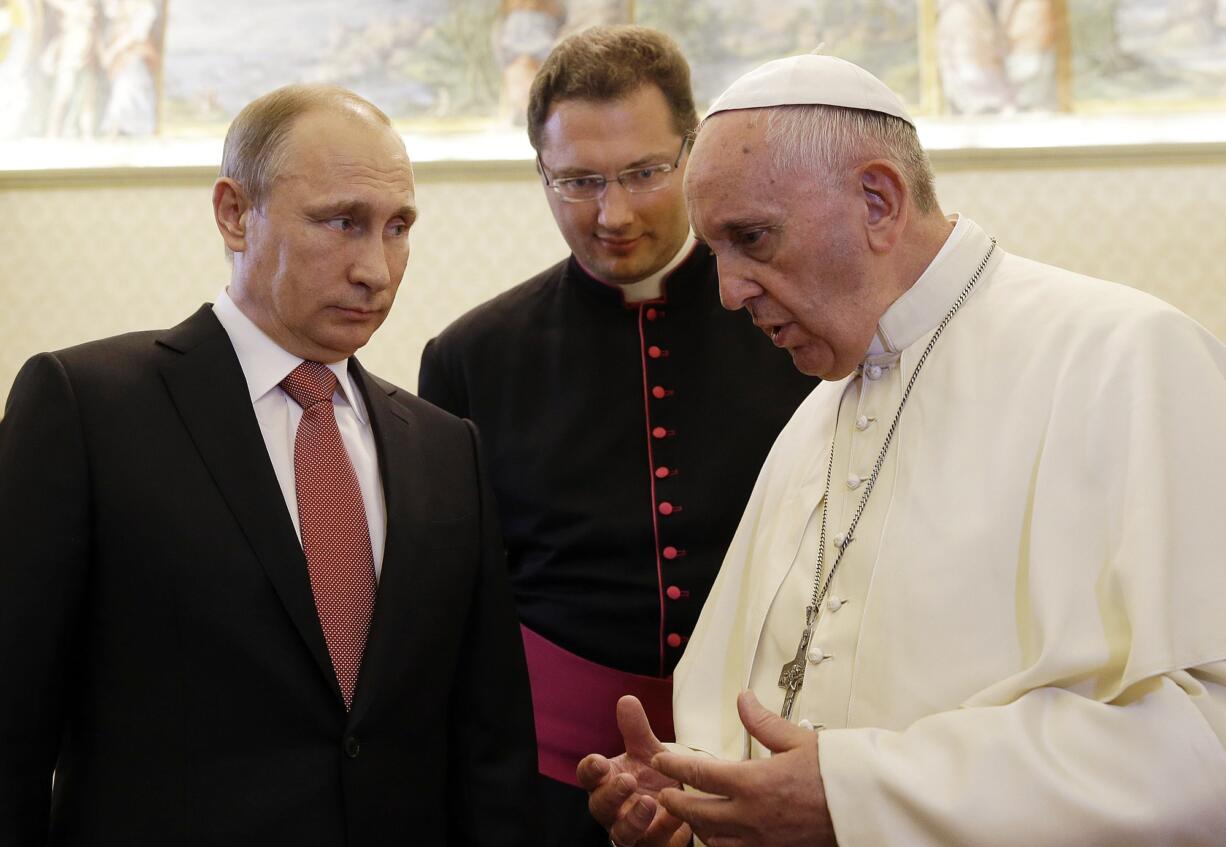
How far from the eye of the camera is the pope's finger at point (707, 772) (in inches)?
74.5

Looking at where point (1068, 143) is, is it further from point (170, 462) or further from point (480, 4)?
point (170, 462)

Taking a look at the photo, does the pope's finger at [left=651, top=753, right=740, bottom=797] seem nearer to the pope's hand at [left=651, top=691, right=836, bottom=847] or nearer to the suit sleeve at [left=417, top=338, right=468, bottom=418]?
the pope's hand at [left=651, top=691, right=836, bottom=847]

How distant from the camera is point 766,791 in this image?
6.19 ft

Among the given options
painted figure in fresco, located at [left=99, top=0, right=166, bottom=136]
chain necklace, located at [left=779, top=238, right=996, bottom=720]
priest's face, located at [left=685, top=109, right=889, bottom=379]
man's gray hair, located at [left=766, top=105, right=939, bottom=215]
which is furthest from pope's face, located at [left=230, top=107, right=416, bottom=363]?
painted figure in fresco, located at [left=99, top=0, right=166, bottom=136]

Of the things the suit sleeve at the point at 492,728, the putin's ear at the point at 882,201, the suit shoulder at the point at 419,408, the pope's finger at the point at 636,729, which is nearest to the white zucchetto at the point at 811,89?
the putin's ear at the point at 882,201

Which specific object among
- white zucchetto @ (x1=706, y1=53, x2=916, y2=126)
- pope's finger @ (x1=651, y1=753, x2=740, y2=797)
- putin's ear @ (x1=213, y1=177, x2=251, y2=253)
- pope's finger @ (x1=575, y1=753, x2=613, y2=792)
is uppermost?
white zucchetto @ (x1=706, y1=53, x2=916, y2=126)

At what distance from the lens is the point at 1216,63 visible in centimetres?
607

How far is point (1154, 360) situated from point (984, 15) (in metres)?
4.87

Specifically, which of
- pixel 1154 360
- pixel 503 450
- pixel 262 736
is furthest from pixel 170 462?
pixel 1154 360

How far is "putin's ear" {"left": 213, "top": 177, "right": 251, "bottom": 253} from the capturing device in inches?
91.1

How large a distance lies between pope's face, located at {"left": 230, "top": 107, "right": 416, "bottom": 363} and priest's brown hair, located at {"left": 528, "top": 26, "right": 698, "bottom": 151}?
71 cm

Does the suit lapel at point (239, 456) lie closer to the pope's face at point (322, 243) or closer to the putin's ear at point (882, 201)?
the pope's face at point (322, 243)

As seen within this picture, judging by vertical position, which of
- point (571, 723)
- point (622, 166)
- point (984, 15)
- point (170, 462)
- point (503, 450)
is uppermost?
point (984, 15)

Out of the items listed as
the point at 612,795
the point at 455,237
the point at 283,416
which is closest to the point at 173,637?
the point at 283,416
